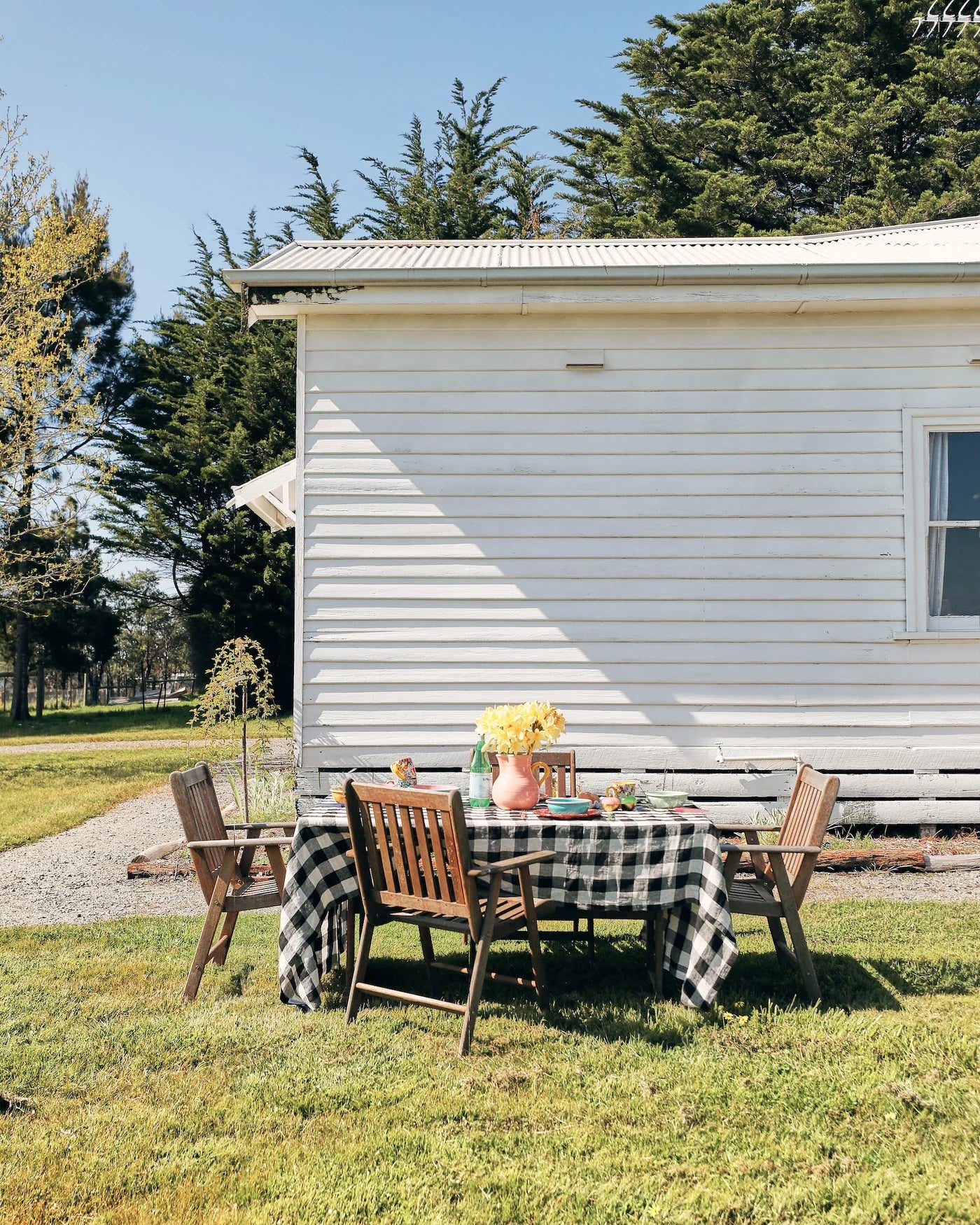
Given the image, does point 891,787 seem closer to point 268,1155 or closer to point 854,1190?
point 854,1190

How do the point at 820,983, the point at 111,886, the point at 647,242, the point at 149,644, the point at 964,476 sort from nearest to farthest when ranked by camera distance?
the point at 820,983
the point at 111,886
the point at 964,476
the point at 647,242
the point at 149,644

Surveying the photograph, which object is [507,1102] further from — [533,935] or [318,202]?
[318,202]

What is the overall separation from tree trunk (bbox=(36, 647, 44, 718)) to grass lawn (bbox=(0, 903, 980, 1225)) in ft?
62.4

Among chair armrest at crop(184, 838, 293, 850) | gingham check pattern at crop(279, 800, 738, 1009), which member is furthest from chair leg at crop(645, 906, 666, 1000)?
chair armrest at crop(184, 838, 293, 850)

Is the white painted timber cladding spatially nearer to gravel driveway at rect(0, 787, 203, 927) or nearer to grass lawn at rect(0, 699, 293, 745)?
gravel driveway at rect(0, 787, 203, 927)

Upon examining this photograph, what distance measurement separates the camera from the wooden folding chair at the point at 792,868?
154 inches

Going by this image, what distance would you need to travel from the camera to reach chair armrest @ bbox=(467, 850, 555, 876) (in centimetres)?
355

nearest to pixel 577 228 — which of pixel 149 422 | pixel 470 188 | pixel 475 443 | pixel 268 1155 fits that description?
pixel 470 188

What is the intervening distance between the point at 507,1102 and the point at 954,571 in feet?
17.2

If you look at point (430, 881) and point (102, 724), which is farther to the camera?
point (102, 724)

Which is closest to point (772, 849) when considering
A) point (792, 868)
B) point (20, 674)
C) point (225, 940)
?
point (792, 868)

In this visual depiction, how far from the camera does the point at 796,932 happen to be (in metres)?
3.91

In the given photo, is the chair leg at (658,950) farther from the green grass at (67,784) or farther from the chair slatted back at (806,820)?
the green grass at (67,784)

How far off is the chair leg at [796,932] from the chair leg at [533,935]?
96cm
